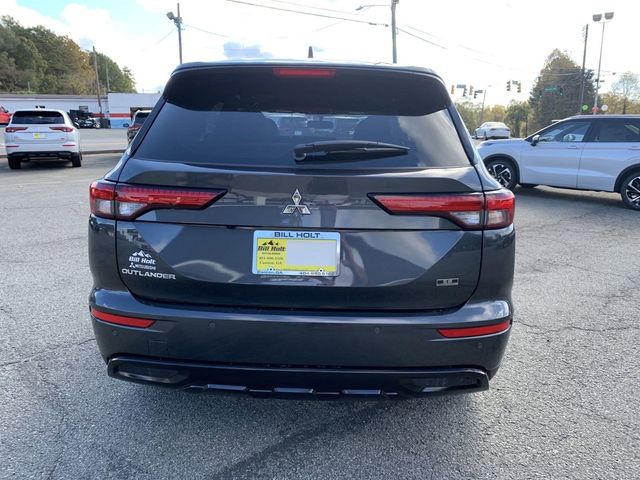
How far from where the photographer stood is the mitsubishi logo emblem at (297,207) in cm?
205

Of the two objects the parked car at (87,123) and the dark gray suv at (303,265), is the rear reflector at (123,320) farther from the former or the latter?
the parked car at (87,123)

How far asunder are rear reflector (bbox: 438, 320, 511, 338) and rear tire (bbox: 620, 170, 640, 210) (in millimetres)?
9278

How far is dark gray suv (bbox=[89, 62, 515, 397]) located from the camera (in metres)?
2.07

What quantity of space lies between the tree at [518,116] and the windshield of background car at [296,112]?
310 feet

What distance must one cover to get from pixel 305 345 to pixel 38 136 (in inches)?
593

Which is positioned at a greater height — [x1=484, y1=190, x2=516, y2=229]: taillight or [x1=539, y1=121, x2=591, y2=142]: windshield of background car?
[x1=539, y1=121, x2=591, y2=142]: windshield of background car

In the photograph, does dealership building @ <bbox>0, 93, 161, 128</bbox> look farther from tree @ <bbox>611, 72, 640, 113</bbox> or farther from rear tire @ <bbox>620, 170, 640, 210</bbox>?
tree @ <bbox>611, 72, 640, 113</bbox>

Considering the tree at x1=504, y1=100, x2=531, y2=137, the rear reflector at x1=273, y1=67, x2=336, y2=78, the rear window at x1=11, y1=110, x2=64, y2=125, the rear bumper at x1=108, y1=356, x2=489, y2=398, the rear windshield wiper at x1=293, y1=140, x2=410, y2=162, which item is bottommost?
the rear bumper at x1=108, y1=356, x2=489, y2=398

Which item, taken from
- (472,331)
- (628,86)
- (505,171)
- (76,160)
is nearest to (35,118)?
(76,160)

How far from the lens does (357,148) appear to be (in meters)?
2.16

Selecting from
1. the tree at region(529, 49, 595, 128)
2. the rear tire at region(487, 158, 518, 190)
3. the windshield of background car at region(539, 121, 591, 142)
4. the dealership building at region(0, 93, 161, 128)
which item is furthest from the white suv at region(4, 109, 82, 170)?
the tree at region(529, 49, 595, 128)

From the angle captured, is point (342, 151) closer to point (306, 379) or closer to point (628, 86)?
point (306, 379)

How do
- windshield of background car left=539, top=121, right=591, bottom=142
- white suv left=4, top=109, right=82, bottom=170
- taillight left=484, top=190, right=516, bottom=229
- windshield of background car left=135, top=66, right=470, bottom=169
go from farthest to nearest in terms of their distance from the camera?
1. white suv left=4, top=109, right=82, bottom=170
2. windshield of background car left=539, top=121, right=591, bottom=142
3. windshield of background car left=135, top=66, right=470, bottom=169
4. taillight left=484, top=190, right=516, bottom=229

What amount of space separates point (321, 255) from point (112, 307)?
0.99 m
